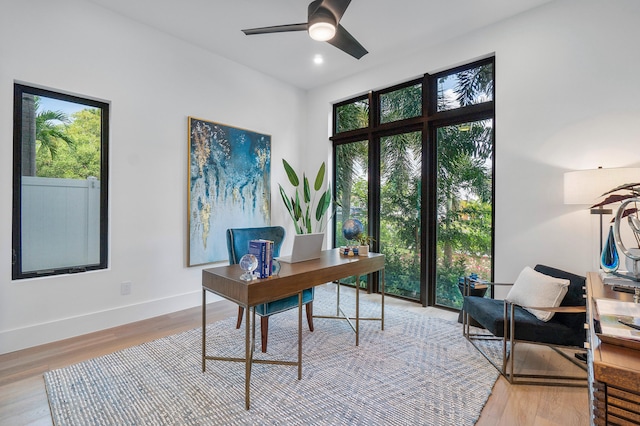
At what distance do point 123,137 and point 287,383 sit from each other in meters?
2.82

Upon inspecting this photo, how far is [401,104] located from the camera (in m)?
4.10

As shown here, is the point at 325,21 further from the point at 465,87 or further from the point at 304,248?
the point at 465,87

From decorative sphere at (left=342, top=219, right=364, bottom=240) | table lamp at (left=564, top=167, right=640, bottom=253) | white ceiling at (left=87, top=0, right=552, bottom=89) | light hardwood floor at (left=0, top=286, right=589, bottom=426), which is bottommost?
light hardwood floor at (left=0, top=286, right=589, bottom=426)

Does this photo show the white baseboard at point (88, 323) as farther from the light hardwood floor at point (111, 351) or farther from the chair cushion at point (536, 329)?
the chair cushion at point (536, 329)

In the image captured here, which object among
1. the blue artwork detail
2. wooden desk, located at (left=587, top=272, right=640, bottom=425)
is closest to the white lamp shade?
the blue artwork detail

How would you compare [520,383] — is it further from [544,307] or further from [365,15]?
[365,15]

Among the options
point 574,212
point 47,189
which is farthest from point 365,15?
point 47,189

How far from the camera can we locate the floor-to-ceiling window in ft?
11.3

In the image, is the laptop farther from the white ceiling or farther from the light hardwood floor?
the white ceiling

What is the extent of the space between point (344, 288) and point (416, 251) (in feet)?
4.21

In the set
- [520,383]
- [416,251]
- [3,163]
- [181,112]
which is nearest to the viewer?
[520,383]

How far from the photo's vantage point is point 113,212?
3.09m

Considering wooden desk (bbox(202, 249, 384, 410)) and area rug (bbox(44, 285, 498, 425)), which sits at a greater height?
wooden desk (bbox(202, 249, 384, 410))

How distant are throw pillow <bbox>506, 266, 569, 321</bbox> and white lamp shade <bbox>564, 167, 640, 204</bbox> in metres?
0.64
